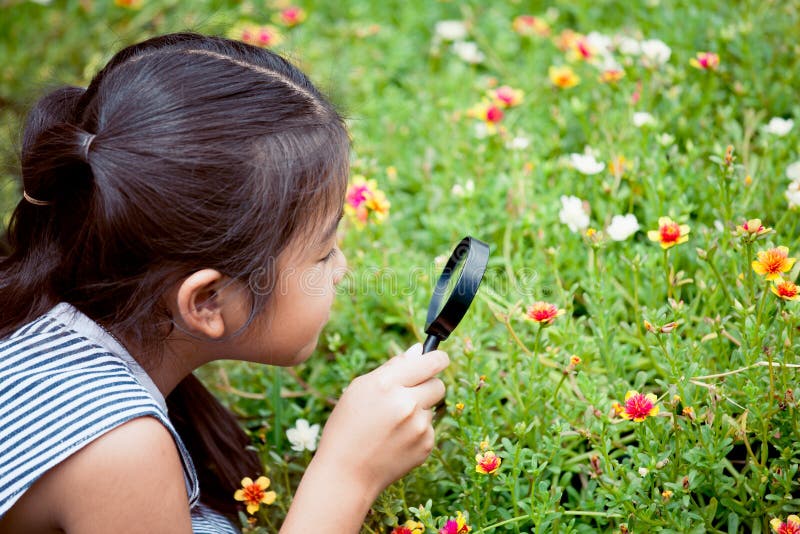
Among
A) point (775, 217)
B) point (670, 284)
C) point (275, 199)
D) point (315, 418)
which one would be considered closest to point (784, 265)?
point (670, 284)

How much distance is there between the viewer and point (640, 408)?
1.22 metres

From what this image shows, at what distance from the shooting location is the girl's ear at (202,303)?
1189 mm

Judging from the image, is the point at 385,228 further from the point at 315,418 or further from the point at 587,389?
the point at 587,389

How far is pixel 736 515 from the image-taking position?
4.19 ft

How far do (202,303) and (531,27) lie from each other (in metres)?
1.86

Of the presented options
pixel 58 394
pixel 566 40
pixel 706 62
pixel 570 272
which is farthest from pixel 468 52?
pixel 58 394

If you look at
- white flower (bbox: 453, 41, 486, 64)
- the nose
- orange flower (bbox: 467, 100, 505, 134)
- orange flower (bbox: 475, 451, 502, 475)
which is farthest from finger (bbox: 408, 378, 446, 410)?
white flower (bbox: 453, 41, 486, 64)

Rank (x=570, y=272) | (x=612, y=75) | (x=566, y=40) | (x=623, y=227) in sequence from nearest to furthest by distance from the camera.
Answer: (x=623, y=227) < (x=570, y=272) < (x=612, y=75) < (x=566, y=40)

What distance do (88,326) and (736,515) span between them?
41.0 inches

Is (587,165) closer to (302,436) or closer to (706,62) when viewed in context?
(706,62)

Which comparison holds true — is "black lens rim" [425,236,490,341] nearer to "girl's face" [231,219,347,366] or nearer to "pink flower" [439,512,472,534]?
"girl's face" [231,219,347,366]

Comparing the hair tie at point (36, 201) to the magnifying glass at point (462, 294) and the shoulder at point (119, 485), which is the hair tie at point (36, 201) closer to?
the shoulder at point (119, 485)

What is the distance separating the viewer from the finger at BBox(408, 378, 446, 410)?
128 centimetres

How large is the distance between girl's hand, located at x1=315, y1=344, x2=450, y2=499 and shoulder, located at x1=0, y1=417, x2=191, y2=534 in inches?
9.1
